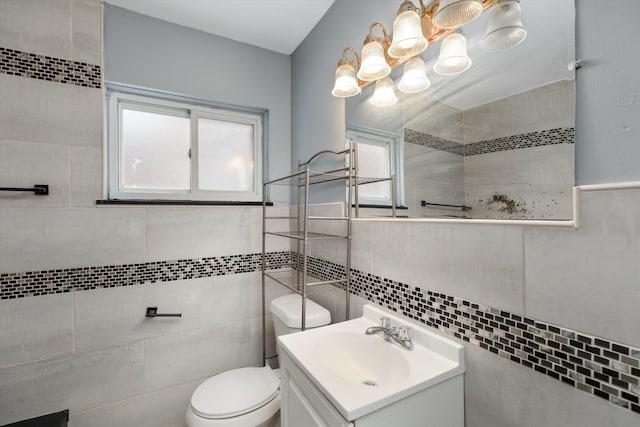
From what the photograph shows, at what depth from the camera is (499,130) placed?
0.80 metres

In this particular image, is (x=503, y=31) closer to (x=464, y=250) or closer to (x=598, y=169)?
(x=598, y=169)

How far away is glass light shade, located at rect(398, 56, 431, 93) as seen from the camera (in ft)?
3.44

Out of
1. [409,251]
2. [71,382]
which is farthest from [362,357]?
[71,382]

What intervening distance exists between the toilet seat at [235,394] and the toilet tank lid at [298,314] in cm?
31

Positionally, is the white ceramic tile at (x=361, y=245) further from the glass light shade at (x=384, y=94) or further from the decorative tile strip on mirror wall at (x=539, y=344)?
the glass light shade at (x=384, y=94)

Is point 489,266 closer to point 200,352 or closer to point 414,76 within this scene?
point 414,76

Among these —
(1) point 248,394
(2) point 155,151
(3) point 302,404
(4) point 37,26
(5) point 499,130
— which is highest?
(4) point 37,26

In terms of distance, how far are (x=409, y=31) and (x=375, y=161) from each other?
51 cm

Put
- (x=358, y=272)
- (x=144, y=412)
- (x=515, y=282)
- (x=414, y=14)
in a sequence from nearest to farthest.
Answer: (x=515, y=282) < (x=414, y=14) < (x=358, y=272) < (x=144, y=412)

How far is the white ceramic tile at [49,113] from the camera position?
1.32 metres

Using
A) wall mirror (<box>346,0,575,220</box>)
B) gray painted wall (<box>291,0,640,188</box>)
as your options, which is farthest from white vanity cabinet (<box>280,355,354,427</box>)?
gray painted wall (<box>291,0,640,188</box>)

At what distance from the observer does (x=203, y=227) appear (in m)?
1.71

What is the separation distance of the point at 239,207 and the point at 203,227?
256 millimetres

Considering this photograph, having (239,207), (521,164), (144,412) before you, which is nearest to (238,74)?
(239,207)
